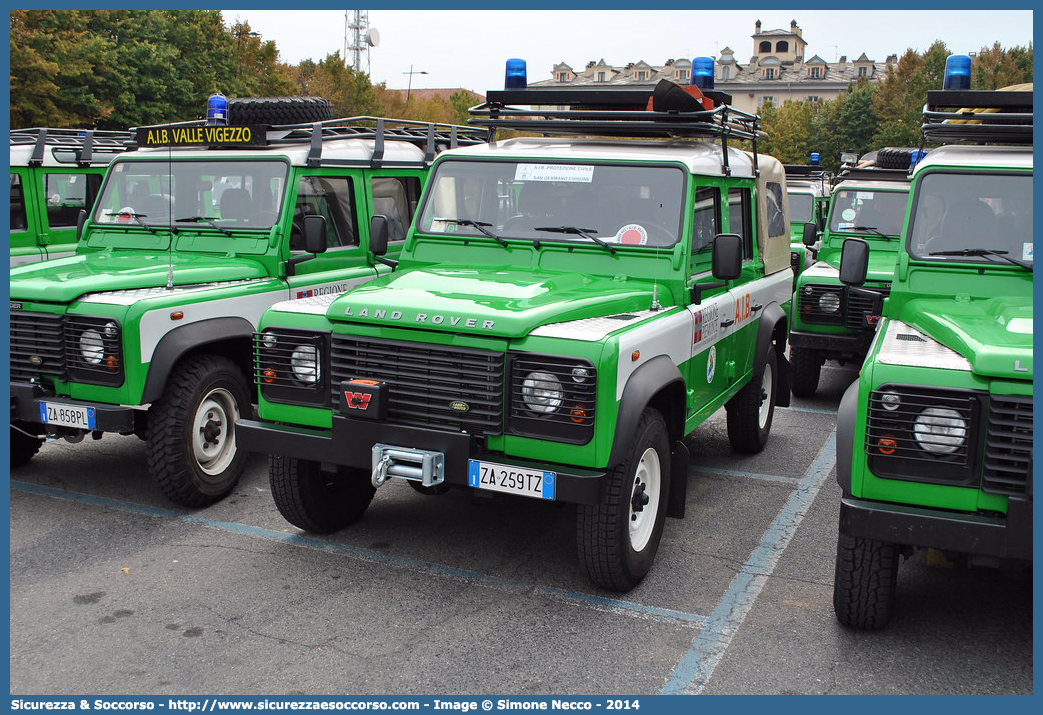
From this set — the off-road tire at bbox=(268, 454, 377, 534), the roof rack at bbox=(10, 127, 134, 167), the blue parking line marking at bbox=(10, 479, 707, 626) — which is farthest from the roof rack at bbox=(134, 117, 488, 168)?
the roof rack at bbox=(10, 127, 134, 167)

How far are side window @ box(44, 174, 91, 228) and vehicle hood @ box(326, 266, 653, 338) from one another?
20.8ft

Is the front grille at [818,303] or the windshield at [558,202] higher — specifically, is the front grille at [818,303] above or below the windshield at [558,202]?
below

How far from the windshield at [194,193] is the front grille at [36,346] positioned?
149cm

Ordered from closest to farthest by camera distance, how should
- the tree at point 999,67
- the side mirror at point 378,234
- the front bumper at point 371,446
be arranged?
1. the front bumper at point 371,446
2. the side mirror at point 378,234
3. the tree at point 999,67

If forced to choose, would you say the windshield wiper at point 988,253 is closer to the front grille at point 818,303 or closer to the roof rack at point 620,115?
the roof rack at point 620,115

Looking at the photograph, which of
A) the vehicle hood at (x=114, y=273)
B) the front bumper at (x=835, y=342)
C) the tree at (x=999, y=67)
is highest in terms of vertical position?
the tree at (x=999, y=67)

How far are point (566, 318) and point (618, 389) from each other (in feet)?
1.68

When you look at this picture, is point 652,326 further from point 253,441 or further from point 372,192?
point 372,192

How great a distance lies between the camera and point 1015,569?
13.0ft

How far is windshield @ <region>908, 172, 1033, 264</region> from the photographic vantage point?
522cm

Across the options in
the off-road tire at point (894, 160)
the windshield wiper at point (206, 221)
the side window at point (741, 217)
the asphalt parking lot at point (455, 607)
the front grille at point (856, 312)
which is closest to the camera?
the asphalt parking lot at point (455, 607)

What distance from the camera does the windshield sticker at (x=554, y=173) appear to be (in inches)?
229

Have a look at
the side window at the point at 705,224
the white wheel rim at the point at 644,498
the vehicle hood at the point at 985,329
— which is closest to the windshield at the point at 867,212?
the side window at the point at 705,224

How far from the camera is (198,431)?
20.0 ft
